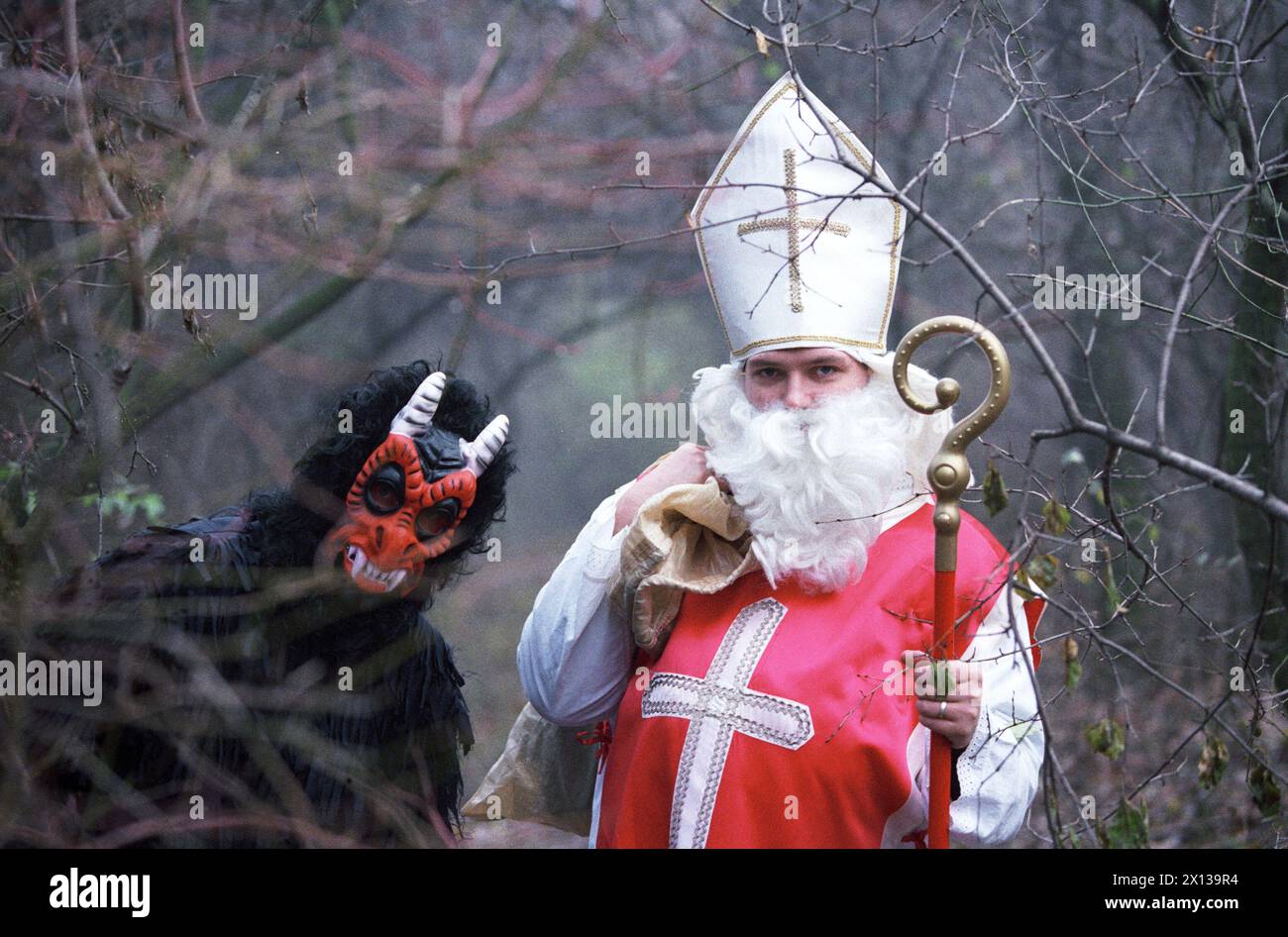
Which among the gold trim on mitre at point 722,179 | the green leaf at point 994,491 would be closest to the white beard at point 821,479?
the gold trim on mitre at point 722,179

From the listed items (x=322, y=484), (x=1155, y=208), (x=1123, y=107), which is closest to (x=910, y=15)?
(x=1123, y=107)

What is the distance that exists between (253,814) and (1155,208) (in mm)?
2792

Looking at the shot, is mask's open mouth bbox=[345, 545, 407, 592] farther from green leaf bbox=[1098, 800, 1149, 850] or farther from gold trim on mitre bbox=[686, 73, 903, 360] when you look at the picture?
green leaf bbox=[1098, 800, 1149, 850]

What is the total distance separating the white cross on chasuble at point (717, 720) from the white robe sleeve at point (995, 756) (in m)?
0.29

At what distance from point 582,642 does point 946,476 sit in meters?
0.83

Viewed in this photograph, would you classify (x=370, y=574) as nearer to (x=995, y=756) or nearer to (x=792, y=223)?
(x=792, y=223)

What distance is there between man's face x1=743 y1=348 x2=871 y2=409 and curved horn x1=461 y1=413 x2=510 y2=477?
2.09 ft

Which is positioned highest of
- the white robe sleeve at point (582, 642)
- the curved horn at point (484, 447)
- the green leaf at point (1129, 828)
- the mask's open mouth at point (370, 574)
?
the curved horn at point (484, 447)

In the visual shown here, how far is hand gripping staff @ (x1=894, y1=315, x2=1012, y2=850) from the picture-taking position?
8.16ft

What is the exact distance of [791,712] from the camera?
2.62 meters

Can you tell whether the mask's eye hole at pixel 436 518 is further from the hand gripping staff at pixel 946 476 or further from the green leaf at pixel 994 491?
the green leaf at pixel 994 491

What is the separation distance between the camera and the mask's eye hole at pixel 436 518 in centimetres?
307

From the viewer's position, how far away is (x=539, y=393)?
3.64 m
